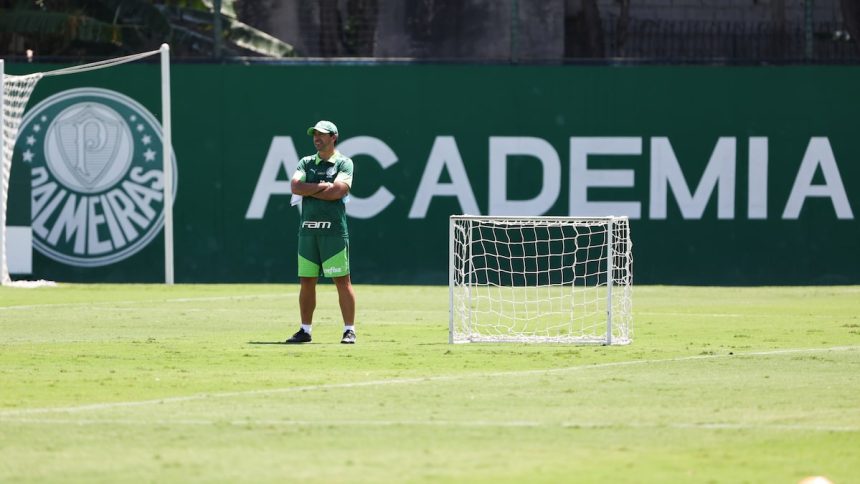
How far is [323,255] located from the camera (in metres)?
13.1

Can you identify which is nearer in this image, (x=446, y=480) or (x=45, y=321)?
(x=446, y=480)

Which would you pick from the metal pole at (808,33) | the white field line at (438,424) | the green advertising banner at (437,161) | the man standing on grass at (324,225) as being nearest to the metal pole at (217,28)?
the green advertising banner at (437,161)

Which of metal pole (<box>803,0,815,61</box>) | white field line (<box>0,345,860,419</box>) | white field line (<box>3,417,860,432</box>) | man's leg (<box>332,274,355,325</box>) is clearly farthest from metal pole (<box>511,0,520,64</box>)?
white field line (<box>3,417,860,432</box>)

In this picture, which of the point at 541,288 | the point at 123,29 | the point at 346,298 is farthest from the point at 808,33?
the point at 346,298

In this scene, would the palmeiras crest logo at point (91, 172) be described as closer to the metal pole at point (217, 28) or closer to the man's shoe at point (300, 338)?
the metal pole at point (217, 28)

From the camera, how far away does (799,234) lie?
2214cm

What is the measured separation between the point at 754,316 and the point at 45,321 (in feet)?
25.6

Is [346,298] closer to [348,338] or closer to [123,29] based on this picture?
[348,338]

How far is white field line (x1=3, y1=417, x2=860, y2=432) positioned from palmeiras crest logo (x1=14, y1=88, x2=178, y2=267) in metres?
13.4

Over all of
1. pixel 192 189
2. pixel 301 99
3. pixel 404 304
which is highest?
pixel 301 99

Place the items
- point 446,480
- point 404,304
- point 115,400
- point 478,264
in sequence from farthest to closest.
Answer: point 478,264 < point 404,304 < point 115,400 < point 446,480

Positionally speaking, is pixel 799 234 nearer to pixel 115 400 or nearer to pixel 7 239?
pixel 7 239

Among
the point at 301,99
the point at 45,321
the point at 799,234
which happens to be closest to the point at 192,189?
the point at 301,99

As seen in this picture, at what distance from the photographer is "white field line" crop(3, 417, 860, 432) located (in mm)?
8617
